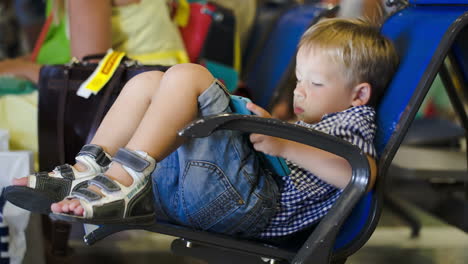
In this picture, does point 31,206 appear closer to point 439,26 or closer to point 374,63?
point 374,63

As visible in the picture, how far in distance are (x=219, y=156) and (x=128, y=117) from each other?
0.26m

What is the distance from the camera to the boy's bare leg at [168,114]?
1443 mm

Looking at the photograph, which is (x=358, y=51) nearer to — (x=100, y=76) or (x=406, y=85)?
A: (x=406, y=85)

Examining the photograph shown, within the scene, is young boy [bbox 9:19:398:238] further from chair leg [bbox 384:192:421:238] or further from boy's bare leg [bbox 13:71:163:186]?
chair leg [bbox 384:192:421:238]

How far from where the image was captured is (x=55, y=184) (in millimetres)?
1478

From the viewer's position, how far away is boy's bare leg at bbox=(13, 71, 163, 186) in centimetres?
160

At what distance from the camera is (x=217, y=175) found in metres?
1.51

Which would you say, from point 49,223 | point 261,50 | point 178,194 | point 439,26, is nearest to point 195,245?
point 178,194

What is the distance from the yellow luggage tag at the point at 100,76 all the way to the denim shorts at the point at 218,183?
0.49 metres

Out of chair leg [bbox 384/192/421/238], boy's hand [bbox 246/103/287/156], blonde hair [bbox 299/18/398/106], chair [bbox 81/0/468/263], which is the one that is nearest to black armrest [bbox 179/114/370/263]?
chair [bbox 81/0/468/263]

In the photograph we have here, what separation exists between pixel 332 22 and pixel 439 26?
0.28 metres

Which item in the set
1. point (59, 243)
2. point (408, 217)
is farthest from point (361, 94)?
point (408, 217)

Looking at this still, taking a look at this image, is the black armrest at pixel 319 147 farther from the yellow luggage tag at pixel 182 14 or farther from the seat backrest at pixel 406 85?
the yellow luggage tag at pixel 182 14

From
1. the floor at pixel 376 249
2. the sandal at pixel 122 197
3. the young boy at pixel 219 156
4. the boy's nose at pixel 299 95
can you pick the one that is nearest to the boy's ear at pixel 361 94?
the young boy at pixel 219 156
